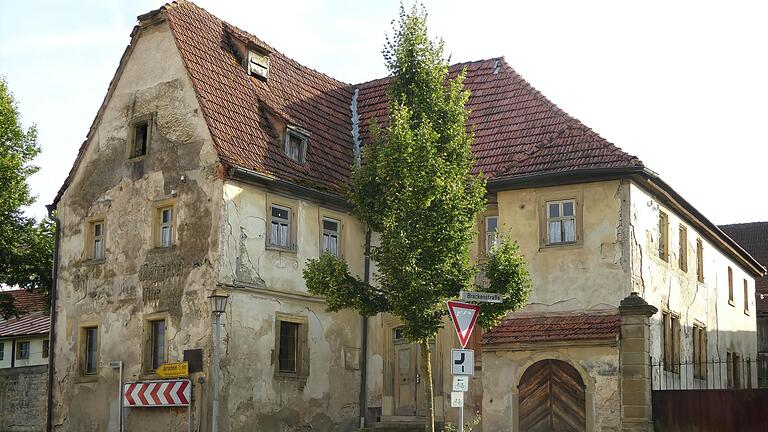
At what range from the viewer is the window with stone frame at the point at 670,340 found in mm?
23859

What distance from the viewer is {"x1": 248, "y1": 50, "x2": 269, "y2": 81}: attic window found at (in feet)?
87.5

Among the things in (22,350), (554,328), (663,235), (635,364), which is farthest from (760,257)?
(22,350)

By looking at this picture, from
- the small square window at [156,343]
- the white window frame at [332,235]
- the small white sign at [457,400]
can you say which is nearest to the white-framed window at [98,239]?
the small square window at [156,343]

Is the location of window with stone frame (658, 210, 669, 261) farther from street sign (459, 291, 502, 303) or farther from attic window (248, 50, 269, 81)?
attic window (248, 50, 269, 81)

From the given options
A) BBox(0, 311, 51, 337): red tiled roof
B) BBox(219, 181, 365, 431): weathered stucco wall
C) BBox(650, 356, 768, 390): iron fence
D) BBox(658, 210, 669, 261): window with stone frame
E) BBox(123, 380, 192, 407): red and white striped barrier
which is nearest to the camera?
BBox(123, 380, 192, 407): red and white striped barrier

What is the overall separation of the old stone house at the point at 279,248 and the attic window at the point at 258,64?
0.06 metres

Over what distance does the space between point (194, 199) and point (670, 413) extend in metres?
11.2

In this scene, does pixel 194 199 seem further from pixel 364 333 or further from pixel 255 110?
pixel 364 333

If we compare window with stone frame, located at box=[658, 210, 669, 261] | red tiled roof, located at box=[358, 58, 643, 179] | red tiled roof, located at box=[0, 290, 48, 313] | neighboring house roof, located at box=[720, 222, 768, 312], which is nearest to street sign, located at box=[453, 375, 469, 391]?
red tiled roof, located at box=[358, 58, 643, 179]

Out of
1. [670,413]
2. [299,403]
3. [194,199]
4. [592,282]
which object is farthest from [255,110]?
[670,413]

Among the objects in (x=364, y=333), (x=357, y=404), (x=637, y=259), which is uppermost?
(x=637, y=259)

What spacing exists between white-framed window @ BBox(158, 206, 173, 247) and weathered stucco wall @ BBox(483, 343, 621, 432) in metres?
7.68

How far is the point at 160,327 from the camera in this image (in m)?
23.6

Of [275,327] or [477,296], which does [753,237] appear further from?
[477,296]
